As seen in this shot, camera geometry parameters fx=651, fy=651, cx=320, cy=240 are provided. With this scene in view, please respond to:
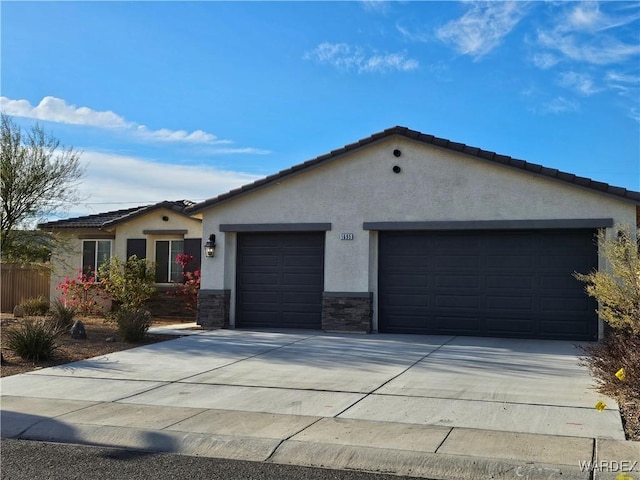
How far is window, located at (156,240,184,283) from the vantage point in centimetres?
2192

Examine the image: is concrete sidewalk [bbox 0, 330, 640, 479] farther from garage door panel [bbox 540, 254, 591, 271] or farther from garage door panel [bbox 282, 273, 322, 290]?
garage door panel [bbox 282, 273, 322, 290]

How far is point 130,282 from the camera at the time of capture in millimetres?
19516

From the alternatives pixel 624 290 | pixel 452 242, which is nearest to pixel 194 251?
pixel 452 242

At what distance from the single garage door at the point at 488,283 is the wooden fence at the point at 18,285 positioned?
13.8m

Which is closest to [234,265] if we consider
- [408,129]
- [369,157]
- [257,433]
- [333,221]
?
[333,221]

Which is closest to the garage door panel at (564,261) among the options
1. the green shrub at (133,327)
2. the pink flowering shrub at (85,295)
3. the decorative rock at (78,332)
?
the green shrub at (133,327)

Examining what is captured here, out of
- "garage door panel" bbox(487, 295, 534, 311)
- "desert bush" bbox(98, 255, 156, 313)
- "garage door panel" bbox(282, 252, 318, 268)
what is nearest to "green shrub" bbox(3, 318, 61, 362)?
"garage door panel" bbox(282, 252, 318, 268)

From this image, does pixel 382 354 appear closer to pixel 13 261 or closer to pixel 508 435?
pixel 508 435

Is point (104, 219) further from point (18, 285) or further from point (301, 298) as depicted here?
point (301, 298)

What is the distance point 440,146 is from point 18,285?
55.1 ft

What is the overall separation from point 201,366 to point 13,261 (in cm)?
1007

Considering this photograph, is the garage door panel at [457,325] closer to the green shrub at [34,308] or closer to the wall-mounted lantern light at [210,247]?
the wall-mounted lantern light at [210,247]

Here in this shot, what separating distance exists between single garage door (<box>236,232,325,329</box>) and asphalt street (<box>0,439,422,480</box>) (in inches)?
396

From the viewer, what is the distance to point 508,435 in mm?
6742
